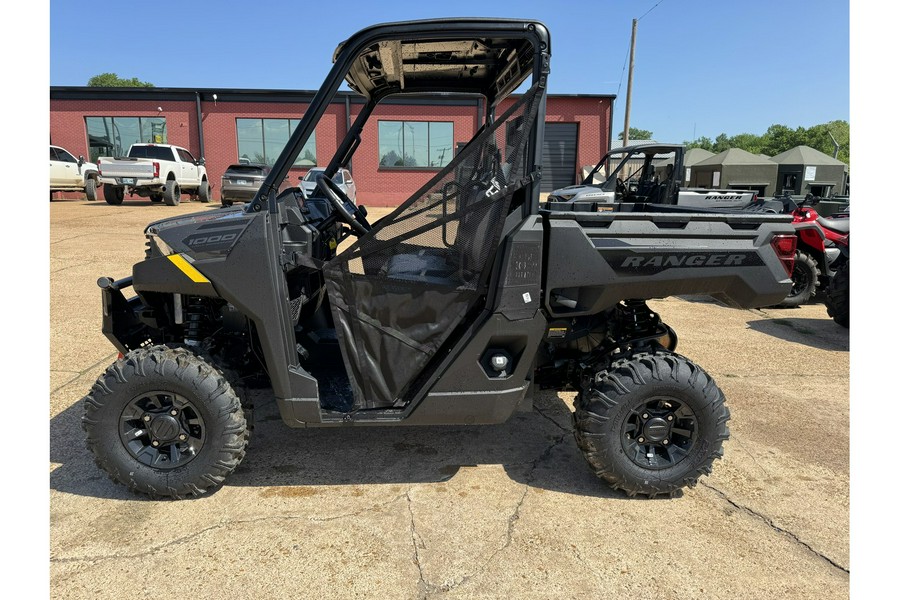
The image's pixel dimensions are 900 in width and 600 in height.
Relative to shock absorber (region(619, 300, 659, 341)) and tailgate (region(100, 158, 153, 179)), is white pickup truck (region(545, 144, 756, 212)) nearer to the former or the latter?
shock absorber (region(619, 300, 659, 341))

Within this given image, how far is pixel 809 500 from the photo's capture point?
2.94 metres

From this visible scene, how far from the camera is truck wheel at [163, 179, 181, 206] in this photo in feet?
59.7

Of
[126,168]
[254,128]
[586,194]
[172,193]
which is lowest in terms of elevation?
[586,194]

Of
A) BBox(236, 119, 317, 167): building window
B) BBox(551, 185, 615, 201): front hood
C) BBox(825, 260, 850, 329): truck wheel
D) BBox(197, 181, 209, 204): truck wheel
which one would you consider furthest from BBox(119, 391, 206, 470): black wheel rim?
BBox(236, 119, 317, 167): building window

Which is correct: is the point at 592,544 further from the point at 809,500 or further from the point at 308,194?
the point at 308,194

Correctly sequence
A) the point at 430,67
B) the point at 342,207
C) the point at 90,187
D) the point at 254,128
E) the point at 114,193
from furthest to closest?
the point at 254,128, the point at 90,187, the point at 114,193, the point at 430,67, the point at 342,207

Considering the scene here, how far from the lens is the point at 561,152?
Result: 82.2 ft

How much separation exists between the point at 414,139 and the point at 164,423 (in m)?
21.0

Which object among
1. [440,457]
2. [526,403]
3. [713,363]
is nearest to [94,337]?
[440,457]

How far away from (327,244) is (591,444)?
6.15ft

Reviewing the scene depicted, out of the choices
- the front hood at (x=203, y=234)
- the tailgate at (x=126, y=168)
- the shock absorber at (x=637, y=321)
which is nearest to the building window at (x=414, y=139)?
the tailgate at (x=126, y=168)

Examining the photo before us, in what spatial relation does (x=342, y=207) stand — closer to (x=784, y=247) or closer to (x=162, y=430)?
(x=162, y=430)

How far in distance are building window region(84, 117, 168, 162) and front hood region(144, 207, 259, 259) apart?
24.2 m

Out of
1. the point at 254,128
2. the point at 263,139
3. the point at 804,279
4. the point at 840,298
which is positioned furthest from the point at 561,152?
the point at 840,298
